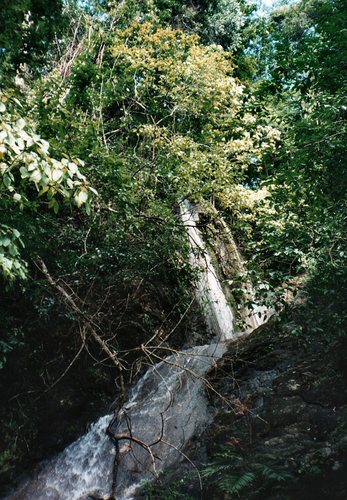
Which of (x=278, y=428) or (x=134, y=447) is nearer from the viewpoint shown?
(x=278, y=428)

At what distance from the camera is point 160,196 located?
9.75 meters

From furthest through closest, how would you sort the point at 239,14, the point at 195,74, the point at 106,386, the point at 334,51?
the point at 239,14 → the point at 195,74 → the point at 106,386 → the point at 334,51

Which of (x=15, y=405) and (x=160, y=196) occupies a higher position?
(x=160, y=196)

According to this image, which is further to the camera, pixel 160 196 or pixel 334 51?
pixel 160 196

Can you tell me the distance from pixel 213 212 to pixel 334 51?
6.47 metres

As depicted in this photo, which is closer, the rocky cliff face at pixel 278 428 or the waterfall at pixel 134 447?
the rocky cliff face at pixel 278 428

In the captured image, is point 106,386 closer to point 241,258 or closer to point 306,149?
point 306,149

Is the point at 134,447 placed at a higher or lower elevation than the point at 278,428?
higher

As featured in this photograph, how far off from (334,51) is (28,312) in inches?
232

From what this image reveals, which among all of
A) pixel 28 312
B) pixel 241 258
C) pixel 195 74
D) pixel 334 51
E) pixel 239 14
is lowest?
pixel 241 258

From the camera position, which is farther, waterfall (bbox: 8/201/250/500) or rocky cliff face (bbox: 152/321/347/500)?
waterfall (bbox: 8/201/250/500)

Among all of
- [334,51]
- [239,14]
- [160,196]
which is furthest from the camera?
[239,14]

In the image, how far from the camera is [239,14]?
15586 mm

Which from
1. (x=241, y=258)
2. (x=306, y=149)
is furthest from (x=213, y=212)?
(x=306, y=149)
